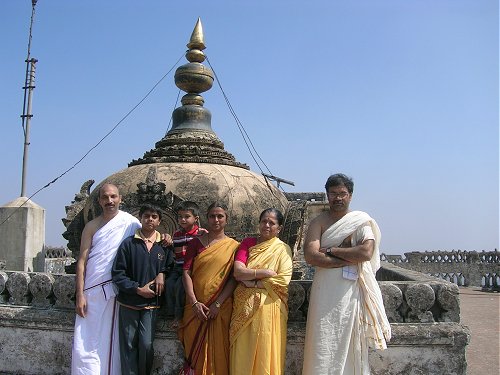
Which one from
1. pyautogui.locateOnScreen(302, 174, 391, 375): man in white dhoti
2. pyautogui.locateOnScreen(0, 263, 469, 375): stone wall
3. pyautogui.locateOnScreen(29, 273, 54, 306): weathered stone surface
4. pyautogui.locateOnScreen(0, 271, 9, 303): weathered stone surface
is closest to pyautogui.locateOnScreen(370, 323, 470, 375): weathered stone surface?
pyautogui.locateOnScreen(0, 263, 469, 375): stone wall

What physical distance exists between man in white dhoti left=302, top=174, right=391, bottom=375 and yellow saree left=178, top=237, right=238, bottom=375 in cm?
65

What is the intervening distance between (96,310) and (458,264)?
27.9 metres

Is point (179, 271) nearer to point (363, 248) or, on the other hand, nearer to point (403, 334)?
point (363, 248)

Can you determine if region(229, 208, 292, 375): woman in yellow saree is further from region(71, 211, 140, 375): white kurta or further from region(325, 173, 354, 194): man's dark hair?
region(71, 211, 140, 375): white kurta

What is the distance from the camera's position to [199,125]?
26.7ft

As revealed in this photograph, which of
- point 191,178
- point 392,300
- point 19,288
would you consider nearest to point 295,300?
point 392,300

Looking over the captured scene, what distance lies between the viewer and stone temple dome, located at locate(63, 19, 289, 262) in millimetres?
6715

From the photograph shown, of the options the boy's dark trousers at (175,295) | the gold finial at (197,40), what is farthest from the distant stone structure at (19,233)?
the boy's dark trousers at (175,295)

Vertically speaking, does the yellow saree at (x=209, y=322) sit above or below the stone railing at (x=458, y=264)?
above

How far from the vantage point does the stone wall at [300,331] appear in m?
4.27

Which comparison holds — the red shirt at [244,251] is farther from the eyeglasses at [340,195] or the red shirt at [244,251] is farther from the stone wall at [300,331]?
the eyeglasses at [340,195]

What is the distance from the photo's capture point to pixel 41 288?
488 centimetres

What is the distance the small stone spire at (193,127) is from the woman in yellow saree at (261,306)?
3609 mm

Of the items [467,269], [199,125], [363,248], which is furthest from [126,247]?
[467,269]
